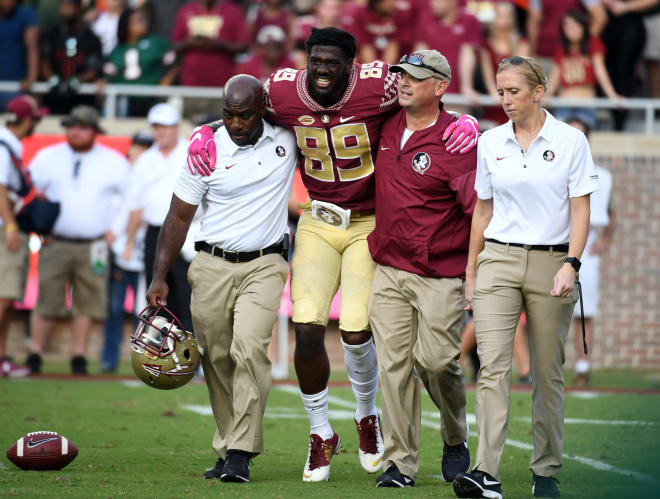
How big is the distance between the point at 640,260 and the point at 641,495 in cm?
1186

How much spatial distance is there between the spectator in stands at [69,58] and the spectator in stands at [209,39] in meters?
1.06

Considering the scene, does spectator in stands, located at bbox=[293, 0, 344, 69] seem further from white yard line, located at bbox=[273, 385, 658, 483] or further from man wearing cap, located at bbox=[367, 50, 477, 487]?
man wearing cap, located at bbox=[367, 50, 477, 487]

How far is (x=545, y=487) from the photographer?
261 inches

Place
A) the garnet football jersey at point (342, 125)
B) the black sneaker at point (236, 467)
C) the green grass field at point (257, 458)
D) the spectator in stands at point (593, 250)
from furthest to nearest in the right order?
1. the spectator in stands at point (593, 250)
2. the garnet football jersey at point (342, 125)
3. the black sneaker at point (236, 467)
4. the green grass field at point (257, 458)

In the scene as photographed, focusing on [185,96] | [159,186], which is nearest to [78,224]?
[159,186]

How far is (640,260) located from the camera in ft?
51.3

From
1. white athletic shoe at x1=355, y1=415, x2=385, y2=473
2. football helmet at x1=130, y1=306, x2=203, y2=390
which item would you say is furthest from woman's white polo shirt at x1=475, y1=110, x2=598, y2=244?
football helmet at x1=130, y1=306, x2=203, y2=390

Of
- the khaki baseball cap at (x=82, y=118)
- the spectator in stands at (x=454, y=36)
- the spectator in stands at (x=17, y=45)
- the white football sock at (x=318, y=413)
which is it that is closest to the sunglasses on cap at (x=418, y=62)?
the white football sock at (x=318, y=413)

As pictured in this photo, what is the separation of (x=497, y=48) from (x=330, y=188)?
27.8 feet

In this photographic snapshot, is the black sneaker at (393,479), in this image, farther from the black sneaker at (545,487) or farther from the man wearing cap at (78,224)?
the man wearing cap at (78,224)

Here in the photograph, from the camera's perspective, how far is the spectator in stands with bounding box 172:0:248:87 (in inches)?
619

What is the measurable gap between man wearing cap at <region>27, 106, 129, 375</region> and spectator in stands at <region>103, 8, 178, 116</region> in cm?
283

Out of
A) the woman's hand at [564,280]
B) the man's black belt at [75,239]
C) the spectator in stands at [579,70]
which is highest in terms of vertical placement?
the spectator in stands at [579,70]

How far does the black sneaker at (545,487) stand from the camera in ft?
21.7
